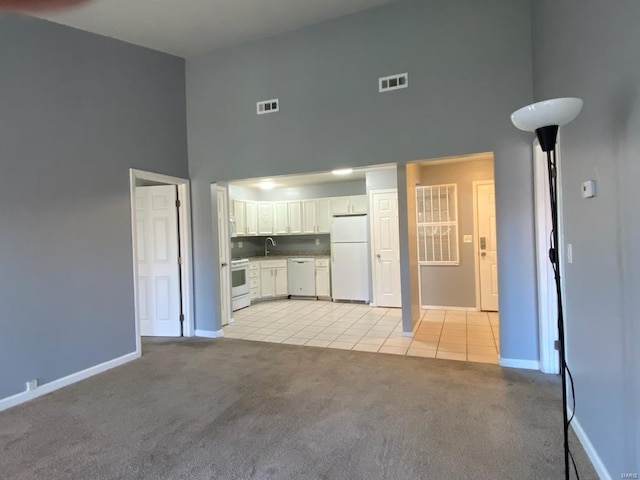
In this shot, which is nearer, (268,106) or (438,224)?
(268,106)

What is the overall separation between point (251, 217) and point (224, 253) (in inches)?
87.0

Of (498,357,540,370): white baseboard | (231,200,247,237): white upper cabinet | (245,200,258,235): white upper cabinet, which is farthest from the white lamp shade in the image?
(245,200,258,235): white upper cabinet

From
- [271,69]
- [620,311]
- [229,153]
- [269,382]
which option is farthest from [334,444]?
[271,69]

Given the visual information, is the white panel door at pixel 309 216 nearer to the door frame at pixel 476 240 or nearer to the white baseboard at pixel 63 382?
the door frame at pixel 476 240

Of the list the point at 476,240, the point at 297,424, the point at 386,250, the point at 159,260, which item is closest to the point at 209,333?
the point at 159,260

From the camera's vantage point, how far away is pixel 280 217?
7.96 metres

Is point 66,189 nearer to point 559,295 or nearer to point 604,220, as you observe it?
point 559,295

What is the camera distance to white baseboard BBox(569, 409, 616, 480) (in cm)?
189

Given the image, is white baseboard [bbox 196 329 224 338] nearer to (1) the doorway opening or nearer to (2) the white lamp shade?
(1) the doorway opening

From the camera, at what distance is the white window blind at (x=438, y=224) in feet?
19.4

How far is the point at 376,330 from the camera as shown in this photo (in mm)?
4918

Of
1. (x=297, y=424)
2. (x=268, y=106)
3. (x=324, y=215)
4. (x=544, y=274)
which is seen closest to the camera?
(x=297, y=424)

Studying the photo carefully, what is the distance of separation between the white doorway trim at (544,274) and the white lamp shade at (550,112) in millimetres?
1784

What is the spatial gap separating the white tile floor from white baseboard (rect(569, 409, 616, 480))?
4.34ft
